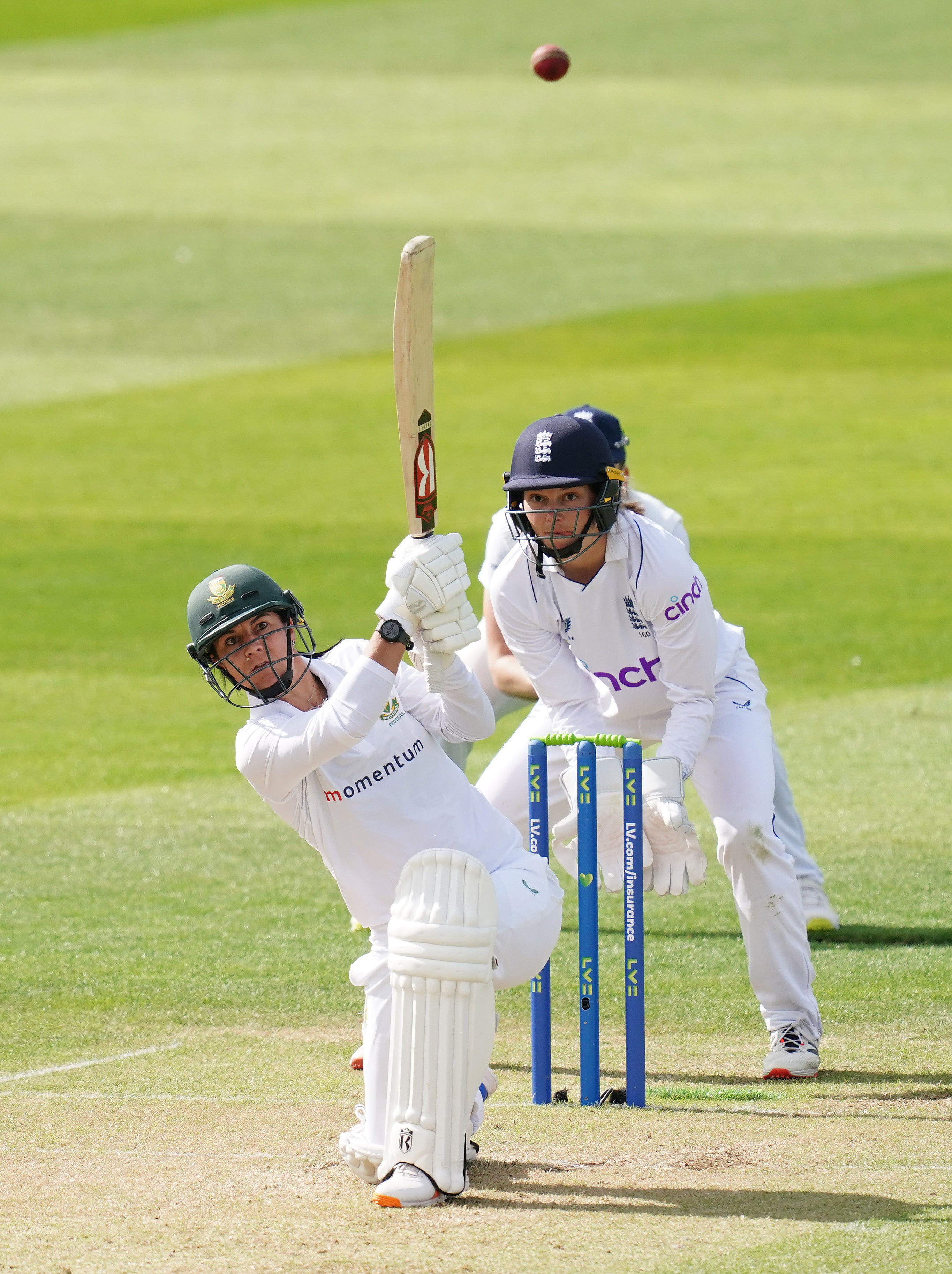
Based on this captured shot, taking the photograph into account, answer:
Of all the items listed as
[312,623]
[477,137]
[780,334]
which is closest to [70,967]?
[312,623]

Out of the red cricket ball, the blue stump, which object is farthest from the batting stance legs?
the red cricket ball

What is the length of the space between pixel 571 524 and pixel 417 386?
86 centimetres

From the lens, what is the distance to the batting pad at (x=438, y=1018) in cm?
475

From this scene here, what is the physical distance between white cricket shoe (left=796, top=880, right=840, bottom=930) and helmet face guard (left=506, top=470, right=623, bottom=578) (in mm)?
2073

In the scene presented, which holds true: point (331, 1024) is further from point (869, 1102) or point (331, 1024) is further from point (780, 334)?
point (780, 334)

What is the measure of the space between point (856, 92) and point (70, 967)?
32.4 metres

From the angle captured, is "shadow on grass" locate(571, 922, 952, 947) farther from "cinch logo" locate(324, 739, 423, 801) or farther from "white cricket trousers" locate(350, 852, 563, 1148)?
"cinch logo" locate(324, 739, 423, 801)

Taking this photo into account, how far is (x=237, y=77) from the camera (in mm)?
39031

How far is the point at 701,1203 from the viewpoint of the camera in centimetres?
475

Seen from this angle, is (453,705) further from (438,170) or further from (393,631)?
(438,170)

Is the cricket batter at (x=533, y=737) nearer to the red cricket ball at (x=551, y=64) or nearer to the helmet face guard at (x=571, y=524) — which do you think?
the helmet face guard at (x=571, y=524)

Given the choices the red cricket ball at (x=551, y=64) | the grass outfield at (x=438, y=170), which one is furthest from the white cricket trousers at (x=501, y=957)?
the grass outfield at (x=438, y=170)

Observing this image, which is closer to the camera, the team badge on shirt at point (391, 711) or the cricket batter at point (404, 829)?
the cricket batter at point (404, 829)

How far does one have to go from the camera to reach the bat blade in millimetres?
5254
